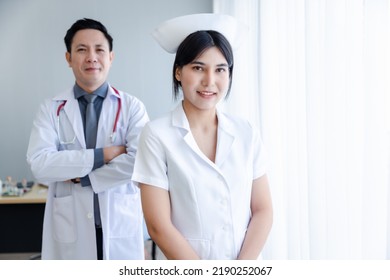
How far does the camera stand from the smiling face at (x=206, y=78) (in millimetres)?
1216

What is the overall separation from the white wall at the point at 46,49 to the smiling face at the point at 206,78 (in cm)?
244

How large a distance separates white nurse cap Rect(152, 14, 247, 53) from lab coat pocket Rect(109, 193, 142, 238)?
72 centimetres

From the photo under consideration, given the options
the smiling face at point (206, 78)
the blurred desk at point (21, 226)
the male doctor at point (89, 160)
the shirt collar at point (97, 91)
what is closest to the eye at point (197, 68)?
the smiling face at point (206, 78)

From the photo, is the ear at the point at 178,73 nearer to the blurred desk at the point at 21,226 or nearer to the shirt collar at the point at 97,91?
the shirt collar at the point at 97,91

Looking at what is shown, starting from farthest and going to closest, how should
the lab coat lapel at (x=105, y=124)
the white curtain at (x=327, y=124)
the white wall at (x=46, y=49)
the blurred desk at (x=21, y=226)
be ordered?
the white wall at (x=46, y=49) → the blurred desk at (x=21, y=226) → the lab coat lapel at (x=105, y=124) → the white curtain at (x=327, y=124)

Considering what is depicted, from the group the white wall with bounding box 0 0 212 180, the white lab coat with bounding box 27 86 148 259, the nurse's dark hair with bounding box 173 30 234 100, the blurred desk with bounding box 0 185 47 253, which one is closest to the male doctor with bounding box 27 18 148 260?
the white lab coat with bounding box 27 86 148 259

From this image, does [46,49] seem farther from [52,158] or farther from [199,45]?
[199,45]

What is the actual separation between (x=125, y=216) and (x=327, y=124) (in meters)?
0.88

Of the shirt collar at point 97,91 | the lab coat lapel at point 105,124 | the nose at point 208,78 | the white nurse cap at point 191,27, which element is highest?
the white nurse cap at point 191,27

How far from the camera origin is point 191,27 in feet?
4.17

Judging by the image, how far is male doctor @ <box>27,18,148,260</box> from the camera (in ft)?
5.61

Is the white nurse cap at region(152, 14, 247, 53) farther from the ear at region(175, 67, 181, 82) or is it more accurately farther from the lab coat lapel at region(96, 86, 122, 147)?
the lab coat lapel at region(96, 86, 122, 147)

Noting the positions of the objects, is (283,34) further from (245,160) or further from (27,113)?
(27,113)

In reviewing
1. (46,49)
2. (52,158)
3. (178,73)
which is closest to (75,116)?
(52,158)
